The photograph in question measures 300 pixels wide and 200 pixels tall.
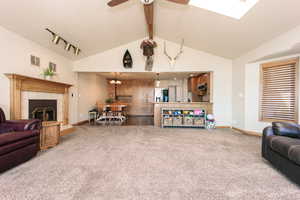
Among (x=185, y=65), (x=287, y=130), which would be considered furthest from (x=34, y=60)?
(x=287, y=130)

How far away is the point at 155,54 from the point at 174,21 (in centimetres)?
136

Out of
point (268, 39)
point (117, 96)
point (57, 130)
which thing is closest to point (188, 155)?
point (57, 130)

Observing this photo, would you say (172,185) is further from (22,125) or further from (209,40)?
(209,40)

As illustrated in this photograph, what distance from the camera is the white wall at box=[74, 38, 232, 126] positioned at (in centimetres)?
473

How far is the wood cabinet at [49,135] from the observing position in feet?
8.68

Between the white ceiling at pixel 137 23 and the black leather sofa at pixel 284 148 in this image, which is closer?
the black leather sofa at pixel 284 148

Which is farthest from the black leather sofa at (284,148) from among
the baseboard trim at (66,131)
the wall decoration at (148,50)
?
the baseboard trim at (66,131)

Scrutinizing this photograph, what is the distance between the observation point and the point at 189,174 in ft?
5.74

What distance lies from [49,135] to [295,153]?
4071mm

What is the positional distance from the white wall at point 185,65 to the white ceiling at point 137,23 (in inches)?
11.5

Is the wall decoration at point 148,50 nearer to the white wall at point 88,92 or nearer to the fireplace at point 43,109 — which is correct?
the white wall at point 88,92

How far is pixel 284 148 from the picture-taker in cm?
166

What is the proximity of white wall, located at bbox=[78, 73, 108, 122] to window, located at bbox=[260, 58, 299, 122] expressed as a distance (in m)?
6.41

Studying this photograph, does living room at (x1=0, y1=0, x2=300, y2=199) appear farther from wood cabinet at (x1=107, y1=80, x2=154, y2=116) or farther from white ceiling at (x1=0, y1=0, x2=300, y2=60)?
wood cabinet at (x1=107, y1=80, x2=154, y2=116)
